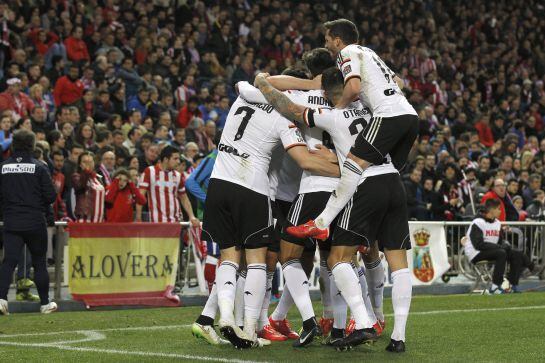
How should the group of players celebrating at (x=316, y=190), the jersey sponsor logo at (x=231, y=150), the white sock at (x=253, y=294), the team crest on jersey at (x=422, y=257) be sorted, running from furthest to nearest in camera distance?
the team crest on jersey at (x=422, y=257)
the jersey sponsor logo at (x=231, y=150)
the white sock at (x=253, y=294)
the group of players celebrating at (x=316, y=190)

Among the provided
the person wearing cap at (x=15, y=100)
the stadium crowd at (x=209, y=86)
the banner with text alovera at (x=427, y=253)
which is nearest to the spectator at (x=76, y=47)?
the stadium crowd at (x=209, y=86)

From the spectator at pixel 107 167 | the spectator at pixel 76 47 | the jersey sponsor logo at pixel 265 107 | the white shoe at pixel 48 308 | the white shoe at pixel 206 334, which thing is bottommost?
the white shoe at pixel 48 308

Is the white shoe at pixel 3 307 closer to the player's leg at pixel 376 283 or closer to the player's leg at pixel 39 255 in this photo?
the player's leg at pixel 39 255

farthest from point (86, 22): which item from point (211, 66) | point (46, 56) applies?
point (211, 66)

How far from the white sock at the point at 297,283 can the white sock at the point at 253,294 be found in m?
0.23

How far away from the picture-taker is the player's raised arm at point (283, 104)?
333 inches

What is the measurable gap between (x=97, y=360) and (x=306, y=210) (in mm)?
2026

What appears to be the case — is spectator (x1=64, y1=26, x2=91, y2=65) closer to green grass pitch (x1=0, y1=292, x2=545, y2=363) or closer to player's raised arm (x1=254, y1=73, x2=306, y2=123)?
green grass pitch (x1=0, y1=292, x2=545, y2=363)

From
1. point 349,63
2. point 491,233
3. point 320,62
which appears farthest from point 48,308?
point 491,233

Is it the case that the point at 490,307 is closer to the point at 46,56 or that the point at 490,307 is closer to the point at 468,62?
the point at 46,56

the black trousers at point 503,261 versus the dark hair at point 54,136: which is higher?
the dark hair at point 54,136

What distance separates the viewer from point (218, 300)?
27.8 ft

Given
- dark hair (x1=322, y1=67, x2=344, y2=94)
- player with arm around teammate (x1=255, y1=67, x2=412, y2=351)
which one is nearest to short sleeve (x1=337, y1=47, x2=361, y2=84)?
dark hair (x1=322, y1=67, x2=344, y2=94)

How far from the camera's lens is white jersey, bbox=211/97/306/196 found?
8.57 m
